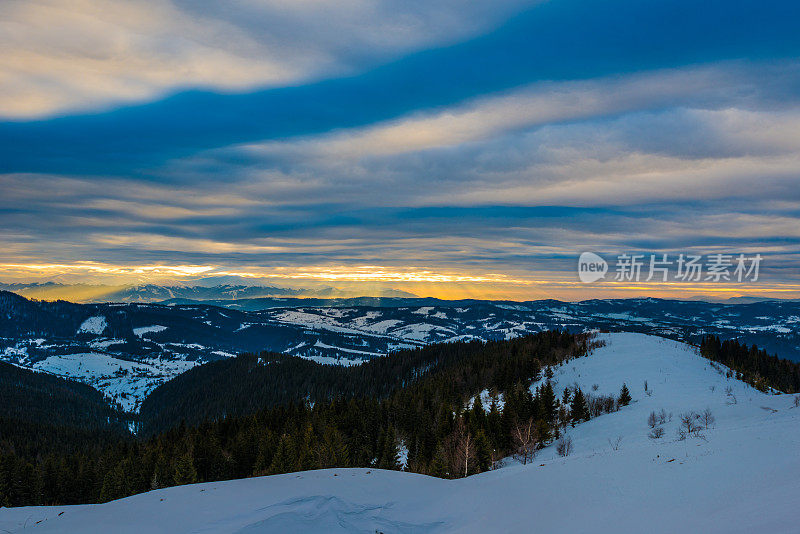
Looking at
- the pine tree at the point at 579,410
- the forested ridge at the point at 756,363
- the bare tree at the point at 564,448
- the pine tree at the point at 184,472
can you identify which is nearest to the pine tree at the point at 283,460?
the pine tree at the point at 184,472

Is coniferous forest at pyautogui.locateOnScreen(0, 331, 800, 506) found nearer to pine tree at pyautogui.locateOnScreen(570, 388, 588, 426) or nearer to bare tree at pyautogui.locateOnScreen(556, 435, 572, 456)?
pine tree at pyautogui.locateOnScreen(570, 388, 588, 426)

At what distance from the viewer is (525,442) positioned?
4900cm

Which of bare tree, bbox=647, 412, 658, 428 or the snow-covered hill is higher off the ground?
the snow-covered hill

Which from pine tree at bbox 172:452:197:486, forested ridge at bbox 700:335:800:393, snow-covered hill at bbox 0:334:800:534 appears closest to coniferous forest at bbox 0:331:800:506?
pine tree at bbox 172:452:197:486

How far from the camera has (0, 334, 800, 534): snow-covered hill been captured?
12.1m

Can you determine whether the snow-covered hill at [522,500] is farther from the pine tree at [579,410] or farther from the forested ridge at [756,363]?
the forested ridge at [756,363]

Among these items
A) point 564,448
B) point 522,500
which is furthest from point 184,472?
point 522,500

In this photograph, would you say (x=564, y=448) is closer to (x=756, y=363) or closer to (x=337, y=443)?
(x=337, y=443)

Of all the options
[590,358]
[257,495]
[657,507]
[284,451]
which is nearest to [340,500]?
[257,495]

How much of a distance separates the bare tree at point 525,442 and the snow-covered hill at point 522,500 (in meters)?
29.9

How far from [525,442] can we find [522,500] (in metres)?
35.5

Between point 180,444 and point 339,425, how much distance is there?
31.9 metres

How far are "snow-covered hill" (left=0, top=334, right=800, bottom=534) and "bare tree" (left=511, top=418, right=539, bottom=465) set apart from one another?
98.1 ft

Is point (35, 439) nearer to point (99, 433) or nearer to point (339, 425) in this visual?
point (99, 433)
